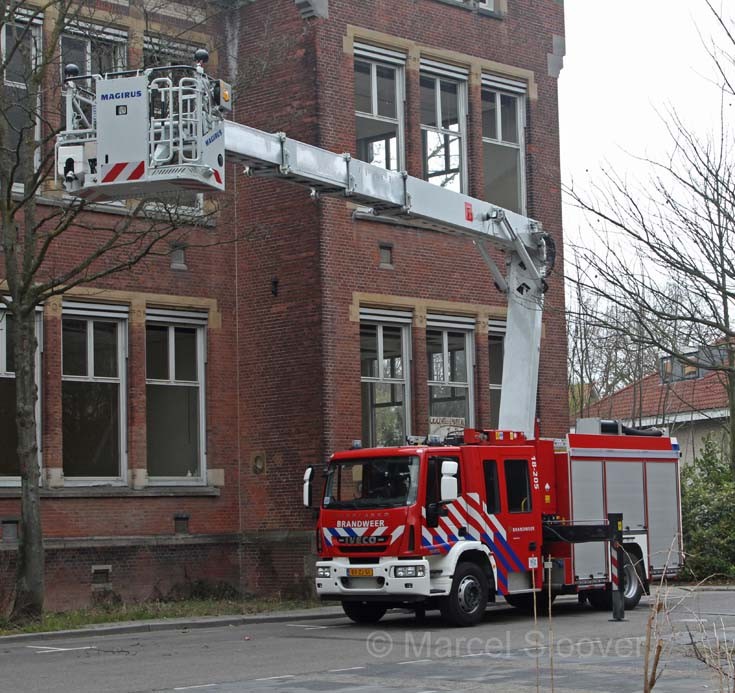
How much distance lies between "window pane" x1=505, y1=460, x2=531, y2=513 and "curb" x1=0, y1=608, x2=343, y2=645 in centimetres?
342

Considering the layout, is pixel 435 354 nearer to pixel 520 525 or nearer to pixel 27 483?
pixel 520 525

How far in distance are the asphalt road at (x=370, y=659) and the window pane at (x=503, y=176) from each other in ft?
32.3

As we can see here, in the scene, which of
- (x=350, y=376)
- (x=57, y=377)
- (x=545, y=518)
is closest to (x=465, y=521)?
(x=545, y=518)

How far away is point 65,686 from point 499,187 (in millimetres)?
16151

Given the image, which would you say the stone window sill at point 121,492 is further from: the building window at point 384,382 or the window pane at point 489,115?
the window pane at point 489,115

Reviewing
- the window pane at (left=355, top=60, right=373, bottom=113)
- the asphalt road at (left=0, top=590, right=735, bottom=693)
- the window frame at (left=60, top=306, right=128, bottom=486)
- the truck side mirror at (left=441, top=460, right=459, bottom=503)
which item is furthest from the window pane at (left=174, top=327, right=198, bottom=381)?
the truck side mirror at (left=441, top=460, right=459, bottom=503)

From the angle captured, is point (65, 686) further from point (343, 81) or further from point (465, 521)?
point (343, 81)

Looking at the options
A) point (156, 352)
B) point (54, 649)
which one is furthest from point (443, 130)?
point (54, 649)

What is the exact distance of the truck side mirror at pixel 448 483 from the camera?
16359 millimetres

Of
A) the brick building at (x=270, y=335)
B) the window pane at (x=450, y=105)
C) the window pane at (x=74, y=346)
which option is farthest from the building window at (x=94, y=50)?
the window pane at (x=450, y=105)

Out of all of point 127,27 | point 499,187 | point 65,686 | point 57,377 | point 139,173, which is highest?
point 127,27

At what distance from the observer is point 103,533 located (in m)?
21.0

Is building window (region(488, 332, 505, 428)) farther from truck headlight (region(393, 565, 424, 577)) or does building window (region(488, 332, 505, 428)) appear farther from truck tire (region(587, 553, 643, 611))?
truck headlight (region(393, 565, 424, 577))

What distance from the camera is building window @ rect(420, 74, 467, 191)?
960 inches
